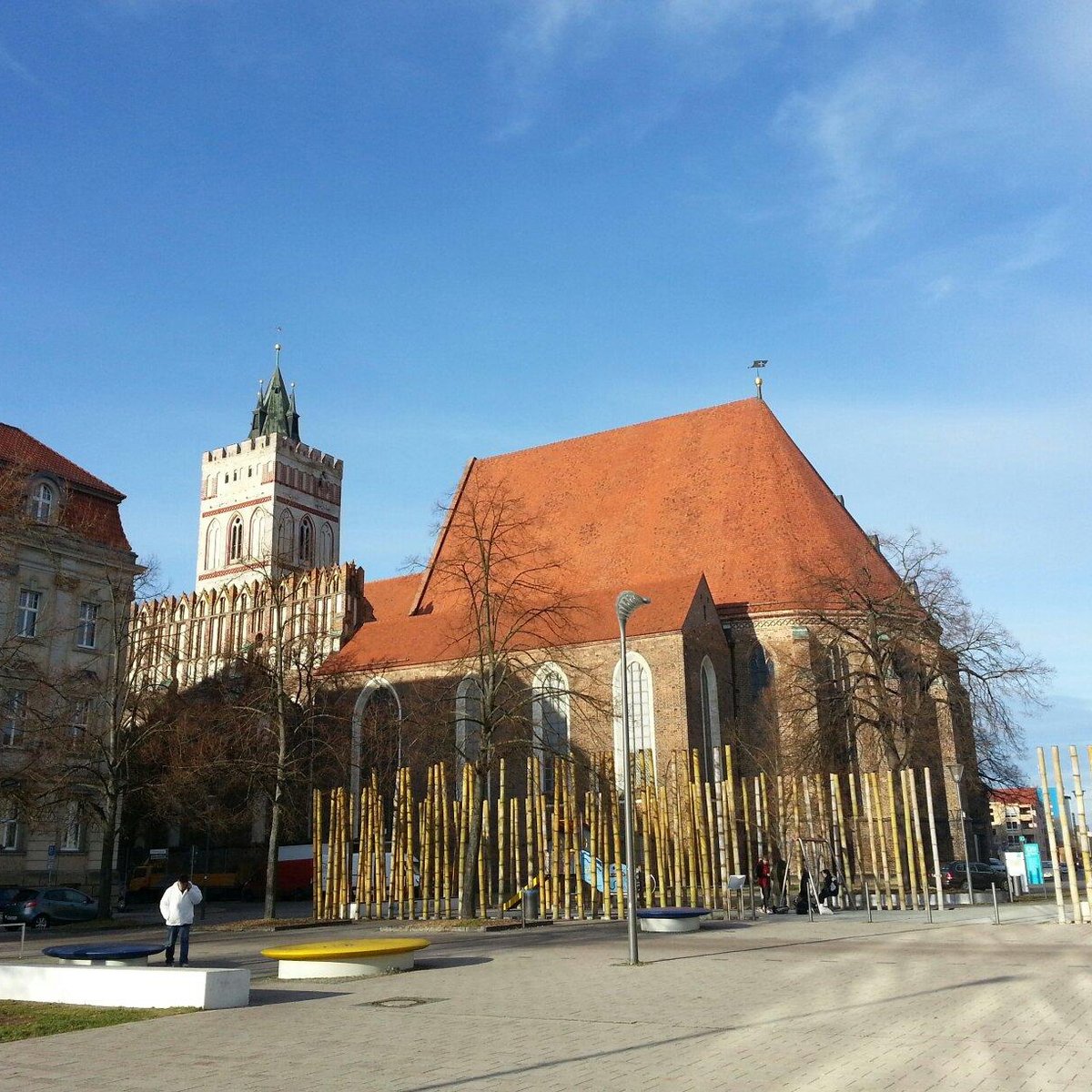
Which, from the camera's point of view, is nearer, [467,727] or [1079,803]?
[1079,803]

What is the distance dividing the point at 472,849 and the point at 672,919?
5305 mm

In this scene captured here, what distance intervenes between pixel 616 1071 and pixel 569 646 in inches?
1172

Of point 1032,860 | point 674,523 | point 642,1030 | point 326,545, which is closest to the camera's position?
point 642,1030

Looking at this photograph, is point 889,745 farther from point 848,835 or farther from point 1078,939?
point 1078,939

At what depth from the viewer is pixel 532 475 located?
151 feet

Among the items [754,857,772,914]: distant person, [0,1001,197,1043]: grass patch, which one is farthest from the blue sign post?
[0,1001,197,1043]: grass patch

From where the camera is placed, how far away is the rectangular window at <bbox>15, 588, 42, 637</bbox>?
→ 33.5 m

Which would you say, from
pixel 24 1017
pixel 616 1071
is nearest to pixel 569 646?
pixel 24 1017

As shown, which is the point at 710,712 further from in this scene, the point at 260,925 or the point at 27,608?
the point at 27,608

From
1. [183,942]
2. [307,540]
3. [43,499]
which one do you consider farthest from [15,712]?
[307,540]

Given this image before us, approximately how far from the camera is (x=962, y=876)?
32.4m

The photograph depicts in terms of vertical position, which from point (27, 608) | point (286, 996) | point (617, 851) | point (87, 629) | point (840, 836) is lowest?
point (286, 996)

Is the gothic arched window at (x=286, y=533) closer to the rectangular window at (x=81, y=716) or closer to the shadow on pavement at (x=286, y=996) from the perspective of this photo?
the rectangular window at (x=81, y=716)

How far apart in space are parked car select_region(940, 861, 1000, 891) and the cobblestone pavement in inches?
685
